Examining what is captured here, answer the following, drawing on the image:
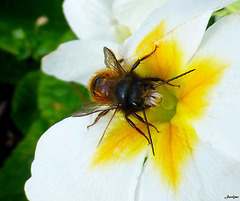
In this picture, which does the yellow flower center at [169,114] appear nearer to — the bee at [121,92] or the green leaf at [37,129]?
the bee at [121,92]

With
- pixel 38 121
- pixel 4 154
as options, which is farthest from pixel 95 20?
pixel 4 154

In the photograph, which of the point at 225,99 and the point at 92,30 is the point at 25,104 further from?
the point at 225,99

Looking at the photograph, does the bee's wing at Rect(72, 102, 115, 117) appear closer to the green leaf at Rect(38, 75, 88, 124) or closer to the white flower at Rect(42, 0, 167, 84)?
the white flower at Rect(42, 0, 167, 84)

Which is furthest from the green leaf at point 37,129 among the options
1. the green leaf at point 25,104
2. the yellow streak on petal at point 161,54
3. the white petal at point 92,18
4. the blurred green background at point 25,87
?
the yellow streak on petal at point 161,54

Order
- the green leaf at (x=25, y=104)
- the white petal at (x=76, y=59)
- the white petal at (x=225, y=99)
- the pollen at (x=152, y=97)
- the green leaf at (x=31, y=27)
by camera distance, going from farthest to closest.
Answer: the green leaf at (x=25, y=104) → the green leaf at (x=31, y=27) → the white petal at (x=76, y=59) → the pollen at (x=152, y=97) → the white petal at (x=225, y=99)

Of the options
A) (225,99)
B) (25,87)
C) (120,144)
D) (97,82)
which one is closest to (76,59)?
(97,82)

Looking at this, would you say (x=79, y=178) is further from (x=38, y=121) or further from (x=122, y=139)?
(x=38, y=121)
